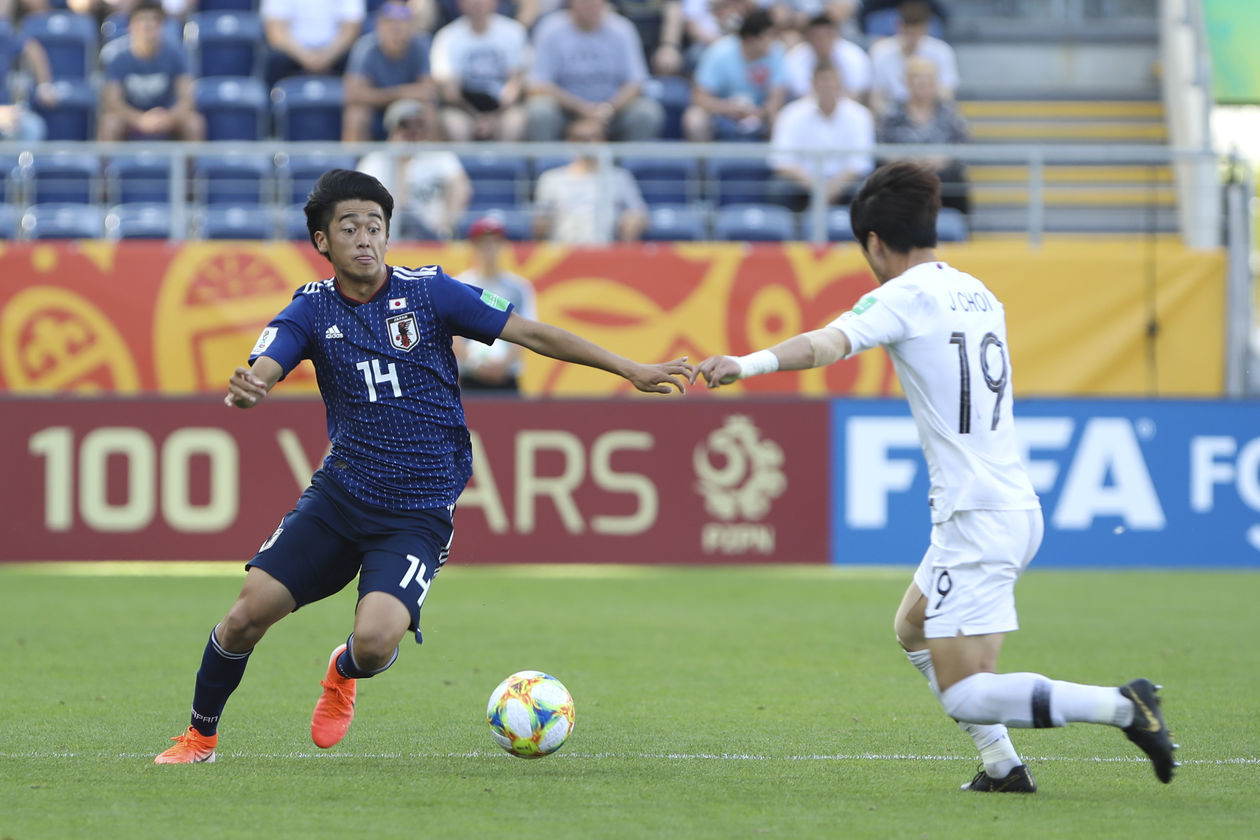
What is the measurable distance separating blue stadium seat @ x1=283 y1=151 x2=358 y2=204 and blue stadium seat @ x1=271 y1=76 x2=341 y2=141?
79 cm

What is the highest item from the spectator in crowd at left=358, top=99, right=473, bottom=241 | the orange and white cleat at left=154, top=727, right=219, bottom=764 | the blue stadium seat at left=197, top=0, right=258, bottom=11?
the blue stadium seat at left=197, top=0, right=258, bottom=11

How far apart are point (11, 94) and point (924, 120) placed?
27.4 feet

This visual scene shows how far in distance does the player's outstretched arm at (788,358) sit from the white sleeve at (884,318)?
0.21 ft

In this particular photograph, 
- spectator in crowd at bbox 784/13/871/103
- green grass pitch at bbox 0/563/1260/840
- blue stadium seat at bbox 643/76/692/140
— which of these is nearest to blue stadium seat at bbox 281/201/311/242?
blue stadium seat at bbox 643/76/692/140

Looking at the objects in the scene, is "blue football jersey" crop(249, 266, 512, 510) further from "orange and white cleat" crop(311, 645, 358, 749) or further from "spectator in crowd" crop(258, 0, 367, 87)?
"spectator in crowd" crop(258, 0, 367, 87)

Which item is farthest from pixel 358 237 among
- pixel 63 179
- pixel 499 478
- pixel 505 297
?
pixel 63 179

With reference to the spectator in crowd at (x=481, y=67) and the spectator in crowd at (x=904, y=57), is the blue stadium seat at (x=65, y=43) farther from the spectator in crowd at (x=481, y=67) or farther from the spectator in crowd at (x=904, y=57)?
the spectator in crowd at (x=904, y=57)

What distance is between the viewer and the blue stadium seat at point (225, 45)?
1647 centimetres

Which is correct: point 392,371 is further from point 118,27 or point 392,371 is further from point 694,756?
point 118,27

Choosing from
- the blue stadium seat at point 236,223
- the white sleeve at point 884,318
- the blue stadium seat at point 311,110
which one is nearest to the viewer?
the white sleeve at point 884,318

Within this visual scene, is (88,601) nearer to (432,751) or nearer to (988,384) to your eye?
(432,751)

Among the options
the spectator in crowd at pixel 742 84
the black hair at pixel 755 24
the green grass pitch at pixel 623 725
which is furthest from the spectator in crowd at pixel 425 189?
the green grass pitch at pixel 623 725

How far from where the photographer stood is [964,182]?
15.3 m

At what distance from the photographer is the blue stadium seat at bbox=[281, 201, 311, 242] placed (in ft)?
48.4
